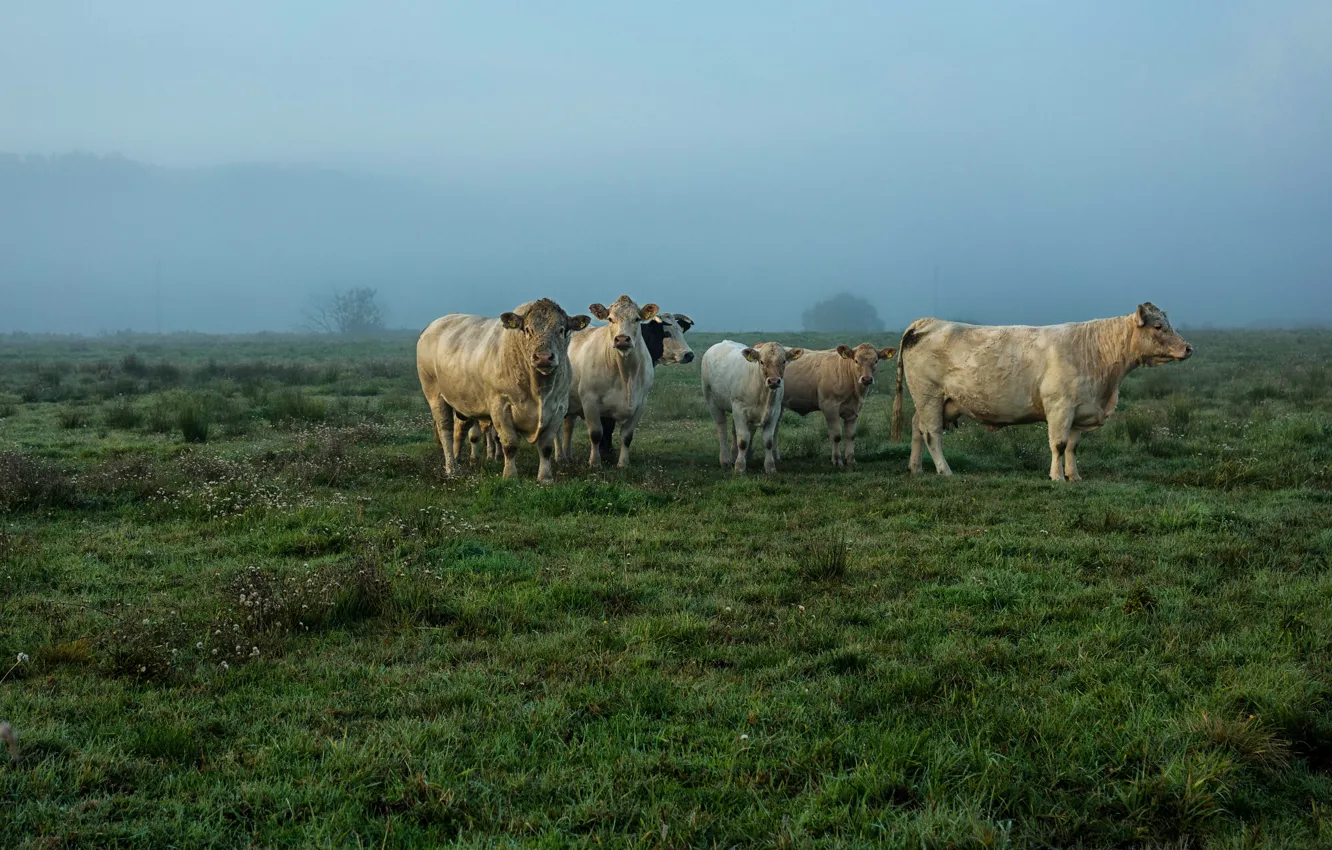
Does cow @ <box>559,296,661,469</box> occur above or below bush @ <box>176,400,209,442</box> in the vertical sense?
above

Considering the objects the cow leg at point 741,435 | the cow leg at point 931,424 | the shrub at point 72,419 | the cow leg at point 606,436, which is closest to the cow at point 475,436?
A: the cow leg at point 606,436

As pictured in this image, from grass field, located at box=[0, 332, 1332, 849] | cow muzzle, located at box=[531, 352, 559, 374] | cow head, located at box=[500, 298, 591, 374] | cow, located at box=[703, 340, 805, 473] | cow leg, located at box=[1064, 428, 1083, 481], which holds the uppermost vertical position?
cow head, located at box=[500, 298, 591, 374]

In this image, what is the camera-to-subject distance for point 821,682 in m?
4.84

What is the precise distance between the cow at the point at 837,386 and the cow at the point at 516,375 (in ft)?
13.3

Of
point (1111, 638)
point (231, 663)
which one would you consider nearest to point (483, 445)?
point (231, 663)

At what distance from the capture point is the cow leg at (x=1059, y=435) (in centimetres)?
1148

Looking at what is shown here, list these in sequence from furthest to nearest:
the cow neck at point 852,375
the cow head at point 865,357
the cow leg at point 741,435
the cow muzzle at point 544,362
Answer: the cow neck at point 852,375 → the cow head at point 865,357 → the cow leg at point 741,435 → the cow muzzle at point 544,362

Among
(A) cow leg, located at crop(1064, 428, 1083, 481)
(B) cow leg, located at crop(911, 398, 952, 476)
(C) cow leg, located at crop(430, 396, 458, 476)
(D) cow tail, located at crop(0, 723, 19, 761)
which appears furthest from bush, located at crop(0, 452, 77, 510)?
(A) cow leg, located at crop(1064, 428, 1083, 481)

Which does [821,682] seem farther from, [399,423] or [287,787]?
[399,423]

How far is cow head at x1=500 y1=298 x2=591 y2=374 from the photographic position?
10.5m

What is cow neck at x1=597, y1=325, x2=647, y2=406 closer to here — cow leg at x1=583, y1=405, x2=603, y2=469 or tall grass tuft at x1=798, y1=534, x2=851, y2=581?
cow leg at x1=583, y1=405, x2=603, y2=469

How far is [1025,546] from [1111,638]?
7.41 feet

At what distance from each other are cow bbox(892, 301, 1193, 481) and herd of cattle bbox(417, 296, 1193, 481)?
2cm

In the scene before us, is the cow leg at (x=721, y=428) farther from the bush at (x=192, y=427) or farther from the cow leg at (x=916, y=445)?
the bush at (x=192, y=427)
